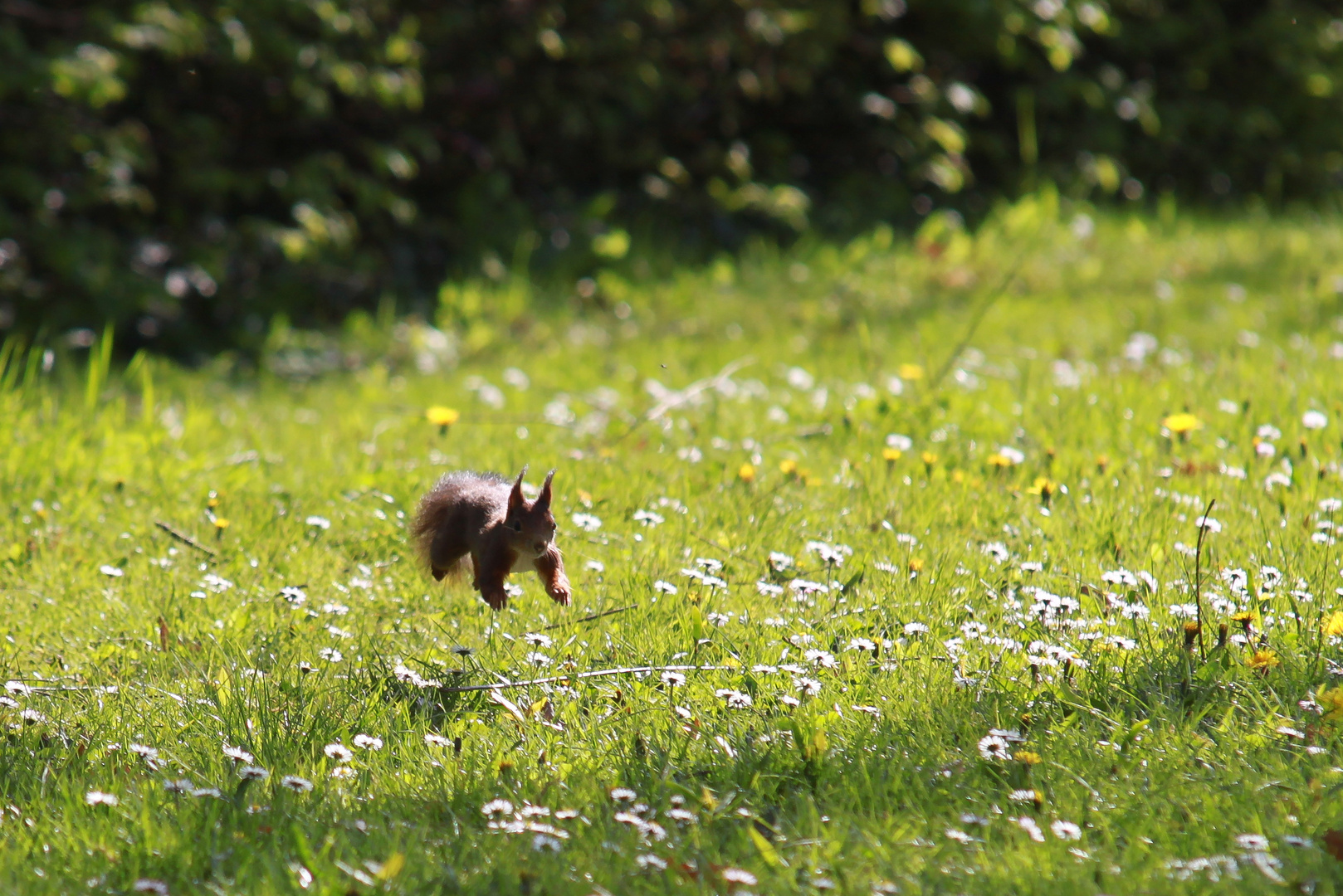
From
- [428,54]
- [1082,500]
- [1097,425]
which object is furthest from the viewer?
[428,54]

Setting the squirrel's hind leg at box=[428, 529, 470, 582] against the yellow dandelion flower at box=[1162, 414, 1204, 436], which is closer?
the squirrel's hind leg at box=[428, 529, 470, 582]

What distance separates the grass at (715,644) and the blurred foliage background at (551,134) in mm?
1558

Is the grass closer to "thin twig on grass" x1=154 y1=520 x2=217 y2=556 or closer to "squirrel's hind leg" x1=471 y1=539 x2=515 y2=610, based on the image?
"thin twig on grass" x1=154 y1=520 x2=217 y2=556

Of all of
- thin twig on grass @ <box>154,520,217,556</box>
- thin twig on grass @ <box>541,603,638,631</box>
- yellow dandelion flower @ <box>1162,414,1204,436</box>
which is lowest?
thin twig on grass @ <box>154,520,217,556</box>

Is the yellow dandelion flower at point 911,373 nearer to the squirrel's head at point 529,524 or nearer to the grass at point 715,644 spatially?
the grass at point 715,644

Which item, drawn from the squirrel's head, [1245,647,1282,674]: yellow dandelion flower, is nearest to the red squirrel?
the squirrel's head

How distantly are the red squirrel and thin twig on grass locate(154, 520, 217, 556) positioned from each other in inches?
33.7

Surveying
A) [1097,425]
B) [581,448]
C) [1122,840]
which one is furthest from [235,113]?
[1122,840]

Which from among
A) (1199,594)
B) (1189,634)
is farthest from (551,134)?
(1189,634)

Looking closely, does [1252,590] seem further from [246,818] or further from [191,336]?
[191,336]

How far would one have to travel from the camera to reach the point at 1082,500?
398 cm

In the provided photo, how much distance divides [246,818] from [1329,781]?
6.62 feet

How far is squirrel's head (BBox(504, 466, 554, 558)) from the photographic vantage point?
2926mm

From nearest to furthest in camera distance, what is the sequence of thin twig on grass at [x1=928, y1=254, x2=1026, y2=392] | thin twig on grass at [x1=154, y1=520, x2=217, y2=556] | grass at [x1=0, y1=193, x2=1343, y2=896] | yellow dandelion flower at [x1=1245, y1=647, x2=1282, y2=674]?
1. grass at [x1=0, y1=193, x2=1343, y2=896]
2. yellow dandelion flower at [x1=1245, y1=647, x2=1282, y2=674]
3. thin twig on grass at [x1=154, y1=520, x2=217, y2=556]
4. thin twig on grass at [x1=928, y1=254, x2=1026, y2=392]
